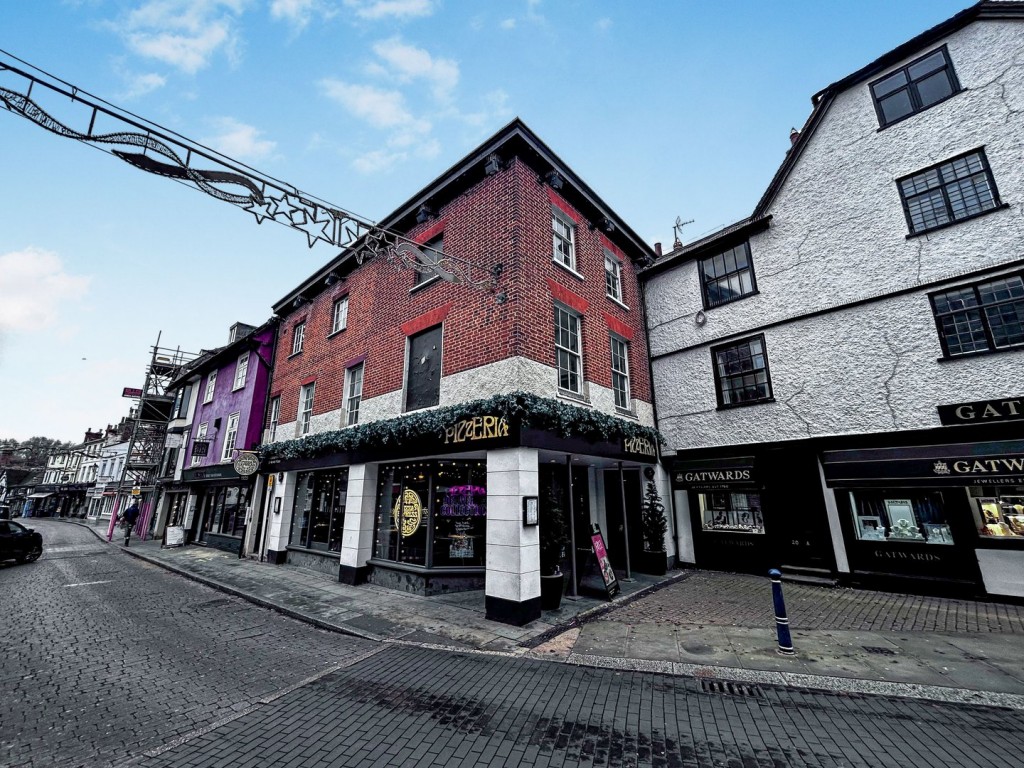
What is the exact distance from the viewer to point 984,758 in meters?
3.63

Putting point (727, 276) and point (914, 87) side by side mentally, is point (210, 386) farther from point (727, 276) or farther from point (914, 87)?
point (914, 87)

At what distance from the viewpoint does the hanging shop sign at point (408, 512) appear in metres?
10.2

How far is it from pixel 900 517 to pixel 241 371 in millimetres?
24307

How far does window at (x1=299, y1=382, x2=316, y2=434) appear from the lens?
14.8 meters

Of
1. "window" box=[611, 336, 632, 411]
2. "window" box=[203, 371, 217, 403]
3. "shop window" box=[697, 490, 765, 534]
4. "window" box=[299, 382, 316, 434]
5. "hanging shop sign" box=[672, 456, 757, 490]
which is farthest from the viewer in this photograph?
"window" box=[203, 371, 217, 403]

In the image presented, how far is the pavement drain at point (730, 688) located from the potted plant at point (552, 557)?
321cm

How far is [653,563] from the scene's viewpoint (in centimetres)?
1142

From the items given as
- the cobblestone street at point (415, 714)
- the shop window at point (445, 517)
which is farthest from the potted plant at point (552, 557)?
the cobblestone street at point (415, 714)

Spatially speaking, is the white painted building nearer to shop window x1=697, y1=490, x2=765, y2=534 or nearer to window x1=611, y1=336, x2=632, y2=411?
shop window x1=697, y1=490, x2=765, y2=534

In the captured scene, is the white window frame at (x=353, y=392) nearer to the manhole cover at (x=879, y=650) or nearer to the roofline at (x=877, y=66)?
the manhole cover at (x=879, y=650)

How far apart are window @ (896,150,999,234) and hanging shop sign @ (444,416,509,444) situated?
10.8 m

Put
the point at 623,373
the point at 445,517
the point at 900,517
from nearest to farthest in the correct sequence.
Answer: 1. the point at 900,517
2. the point at 445,517
3. the point at 623,373

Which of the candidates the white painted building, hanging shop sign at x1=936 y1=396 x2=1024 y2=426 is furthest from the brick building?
hanging shop sign at x1=936 y1=396 x2=1024 y2=426

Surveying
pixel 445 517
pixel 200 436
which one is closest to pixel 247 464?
pixel 200 436
